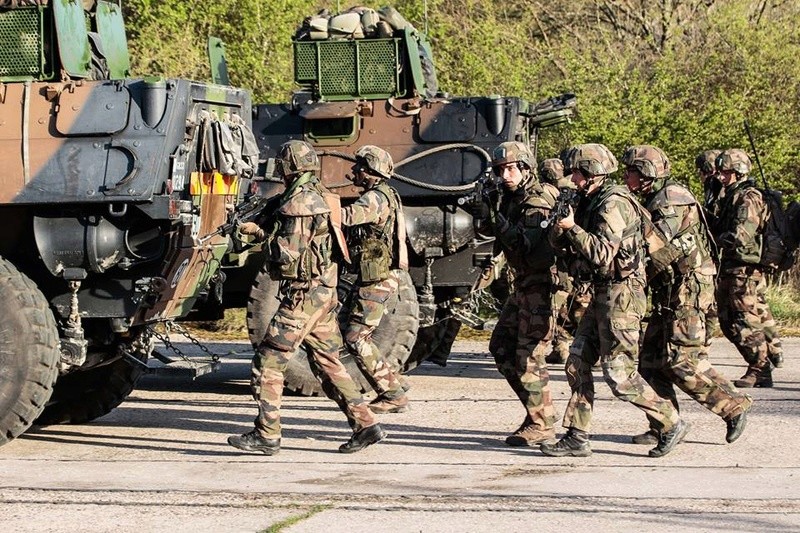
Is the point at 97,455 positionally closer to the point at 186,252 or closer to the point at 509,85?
the point at 186,252

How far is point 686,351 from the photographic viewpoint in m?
8.73

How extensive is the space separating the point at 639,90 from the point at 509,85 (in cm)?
187

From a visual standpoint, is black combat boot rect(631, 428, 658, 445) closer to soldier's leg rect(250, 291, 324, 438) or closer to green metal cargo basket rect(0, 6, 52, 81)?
soldier's leg rect(250, 291, 324, 438)

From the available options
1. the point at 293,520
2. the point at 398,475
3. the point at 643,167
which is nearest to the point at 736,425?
the point at 643,167

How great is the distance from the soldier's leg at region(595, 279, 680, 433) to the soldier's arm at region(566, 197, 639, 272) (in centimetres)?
19

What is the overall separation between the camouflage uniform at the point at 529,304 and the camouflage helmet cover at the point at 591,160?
0.44 m

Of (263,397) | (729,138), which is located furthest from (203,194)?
(729,138)

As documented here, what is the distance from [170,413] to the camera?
10.3 metres

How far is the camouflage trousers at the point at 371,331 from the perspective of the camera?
9.52 meters

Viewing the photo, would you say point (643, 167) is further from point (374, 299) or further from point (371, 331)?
point (371, 331)

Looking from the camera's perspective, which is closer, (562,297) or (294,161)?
(294,161)

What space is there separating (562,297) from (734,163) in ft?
7.89

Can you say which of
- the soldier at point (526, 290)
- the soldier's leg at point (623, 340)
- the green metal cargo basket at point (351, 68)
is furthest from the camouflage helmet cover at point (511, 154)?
the green metal cargo basket at point (351, 68)

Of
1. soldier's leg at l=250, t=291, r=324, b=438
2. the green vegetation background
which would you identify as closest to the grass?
soldier's leg at l=250, t=291, r=324, b=438
